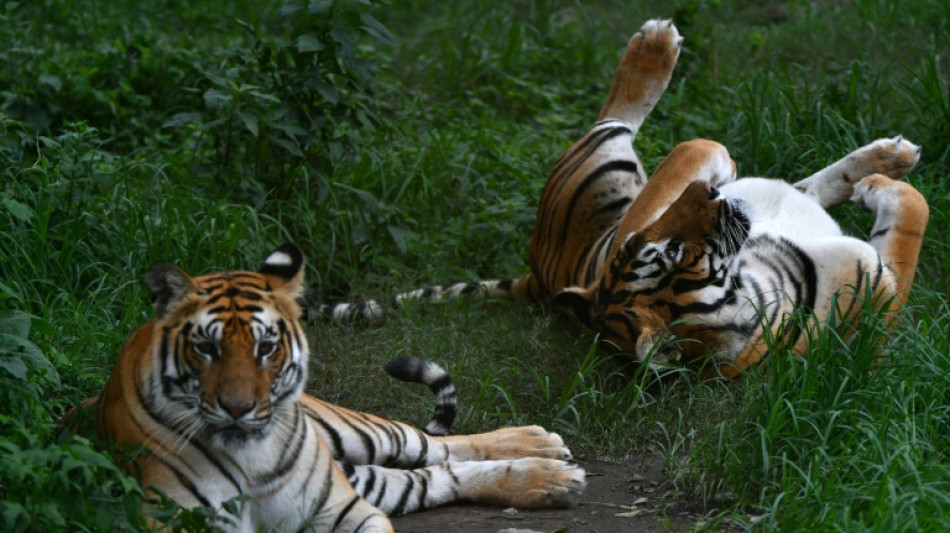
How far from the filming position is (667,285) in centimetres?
450

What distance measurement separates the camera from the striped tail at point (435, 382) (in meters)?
4.25

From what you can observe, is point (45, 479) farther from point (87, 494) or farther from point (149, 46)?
point (149, 46)

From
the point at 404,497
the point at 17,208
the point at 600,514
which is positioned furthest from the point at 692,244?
the point at 17,208

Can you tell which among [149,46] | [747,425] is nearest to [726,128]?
[747,425]

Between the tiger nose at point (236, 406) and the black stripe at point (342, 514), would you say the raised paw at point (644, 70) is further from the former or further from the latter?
the tiger nose at point (236, 406)

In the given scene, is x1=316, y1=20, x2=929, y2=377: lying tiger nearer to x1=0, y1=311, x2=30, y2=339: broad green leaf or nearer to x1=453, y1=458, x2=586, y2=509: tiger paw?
x1=453, y1=458, x2=586, y2=509: tiger paw

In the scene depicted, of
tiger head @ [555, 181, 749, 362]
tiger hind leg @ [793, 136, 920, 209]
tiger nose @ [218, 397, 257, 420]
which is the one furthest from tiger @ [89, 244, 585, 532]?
tiger hind leg @ [793, 136, 920, 209]

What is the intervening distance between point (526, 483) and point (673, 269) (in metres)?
1.03

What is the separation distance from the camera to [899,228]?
4.80m

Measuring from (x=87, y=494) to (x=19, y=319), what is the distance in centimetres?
99

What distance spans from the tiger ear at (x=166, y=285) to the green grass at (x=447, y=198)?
48 centimetres

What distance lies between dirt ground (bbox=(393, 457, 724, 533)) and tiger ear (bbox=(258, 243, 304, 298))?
2.72 feet

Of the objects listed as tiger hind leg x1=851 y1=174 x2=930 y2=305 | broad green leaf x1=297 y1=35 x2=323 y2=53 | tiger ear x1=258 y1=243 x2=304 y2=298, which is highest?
broad green leaf x1=297 y1=35 x2=323 y2=53

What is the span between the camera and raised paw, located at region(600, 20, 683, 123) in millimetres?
5727
